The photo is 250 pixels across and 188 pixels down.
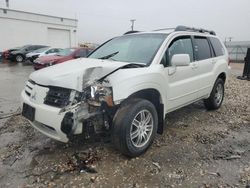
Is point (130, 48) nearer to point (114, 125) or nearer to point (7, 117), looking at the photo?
point (114, 125)

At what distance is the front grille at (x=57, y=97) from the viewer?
10.0 feet

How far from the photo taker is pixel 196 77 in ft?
15.8

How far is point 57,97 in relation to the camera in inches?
123

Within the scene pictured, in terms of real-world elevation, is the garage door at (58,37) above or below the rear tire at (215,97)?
above

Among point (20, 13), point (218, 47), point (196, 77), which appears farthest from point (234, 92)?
point (20, 13)

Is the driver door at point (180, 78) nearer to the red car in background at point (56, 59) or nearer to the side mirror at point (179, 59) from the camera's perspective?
the side mirror at point (179, 59)

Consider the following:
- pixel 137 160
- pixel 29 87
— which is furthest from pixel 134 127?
pixel 29 87

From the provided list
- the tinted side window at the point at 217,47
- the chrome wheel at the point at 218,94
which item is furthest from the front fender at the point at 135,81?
the chrome wheel at the point at 218,94

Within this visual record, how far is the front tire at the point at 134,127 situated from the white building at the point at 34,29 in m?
28.0

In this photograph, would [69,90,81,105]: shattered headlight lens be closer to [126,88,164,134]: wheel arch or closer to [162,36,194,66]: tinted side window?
[126,88,164,134]: wheel arch

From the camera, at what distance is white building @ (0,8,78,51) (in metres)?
27.5

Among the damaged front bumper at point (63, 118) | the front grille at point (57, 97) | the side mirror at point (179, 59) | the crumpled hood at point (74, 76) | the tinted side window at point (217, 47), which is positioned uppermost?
the tinted side window at point (217, 47)

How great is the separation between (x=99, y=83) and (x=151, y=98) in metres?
1.04

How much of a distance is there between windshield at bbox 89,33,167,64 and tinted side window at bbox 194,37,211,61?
100 centimetres
